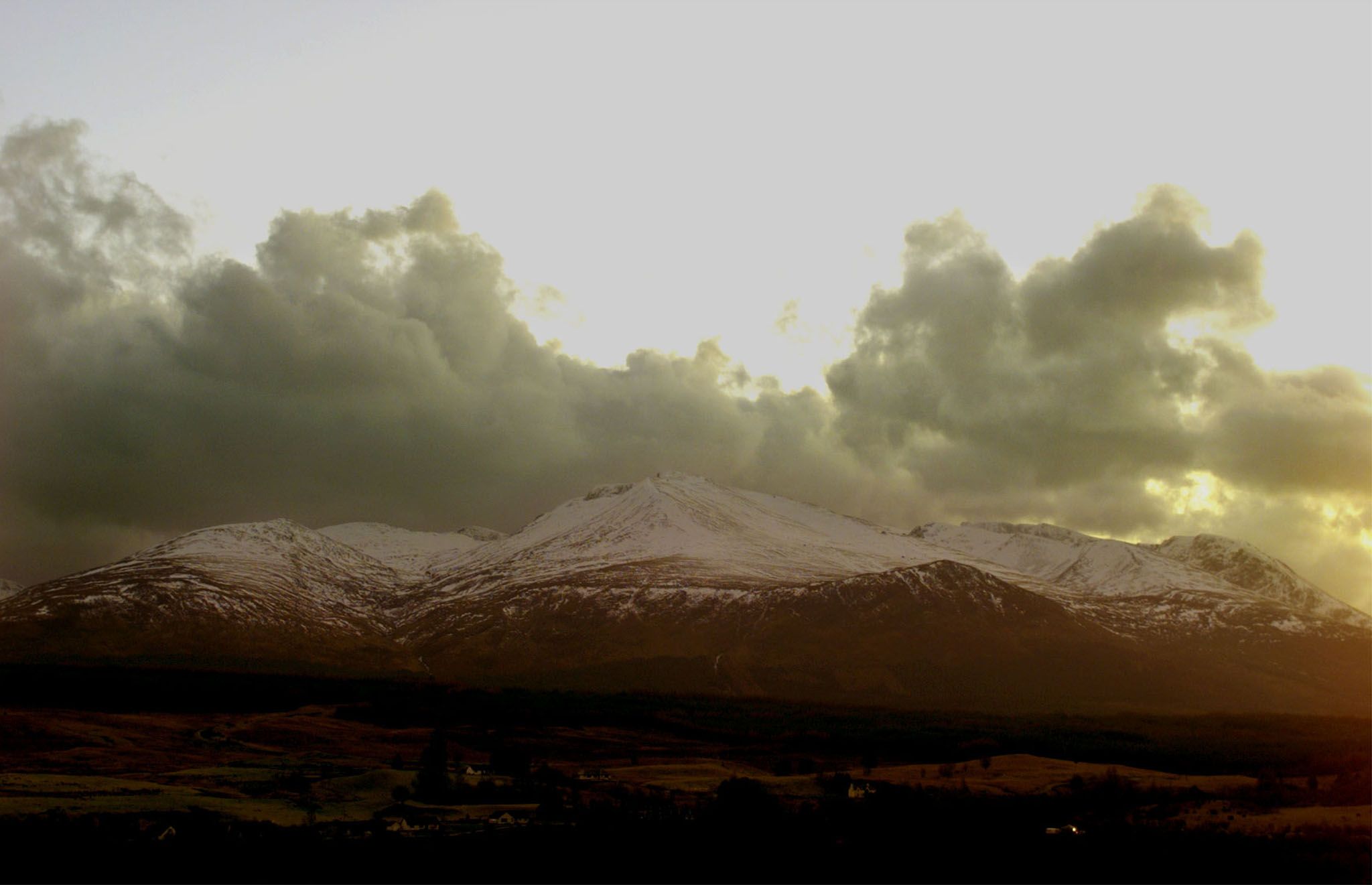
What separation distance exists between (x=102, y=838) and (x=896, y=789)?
77.0 m

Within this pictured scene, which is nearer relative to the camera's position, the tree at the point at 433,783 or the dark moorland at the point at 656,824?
the dark moorland at the point at 656,824

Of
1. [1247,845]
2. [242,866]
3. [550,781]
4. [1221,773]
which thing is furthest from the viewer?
[1221,773]

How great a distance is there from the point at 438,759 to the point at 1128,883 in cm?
7743

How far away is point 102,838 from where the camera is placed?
10081 cm

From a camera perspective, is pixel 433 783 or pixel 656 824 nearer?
pixel 656 824

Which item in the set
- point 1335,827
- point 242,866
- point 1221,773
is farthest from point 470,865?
point 1221,773

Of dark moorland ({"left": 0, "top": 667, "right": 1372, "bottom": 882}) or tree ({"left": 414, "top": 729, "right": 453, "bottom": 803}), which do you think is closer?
dark moorland ({"left": 0, "top": 667, "right": 1372, "bottom": 882})

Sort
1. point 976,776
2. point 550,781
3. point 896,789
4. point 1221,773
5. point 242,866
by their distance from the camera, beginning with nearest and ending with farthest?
point 242,866, point 896,789, point 550,781, point 976,776, point 1221,773

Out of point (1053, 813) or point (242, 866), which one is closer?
point (242, 866)

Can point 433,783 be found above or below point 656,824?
above

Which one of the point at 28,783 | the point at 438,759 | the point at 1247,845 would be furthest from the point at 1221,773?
the point at 28,783

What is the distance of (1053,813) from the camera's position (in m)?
127

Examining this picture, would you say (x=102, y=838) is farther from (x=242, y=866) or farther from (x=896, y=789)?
(x=896, y=789)

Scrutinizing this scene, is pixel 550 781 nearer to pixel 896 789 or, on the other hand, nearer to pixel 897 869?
pixel 896 789
